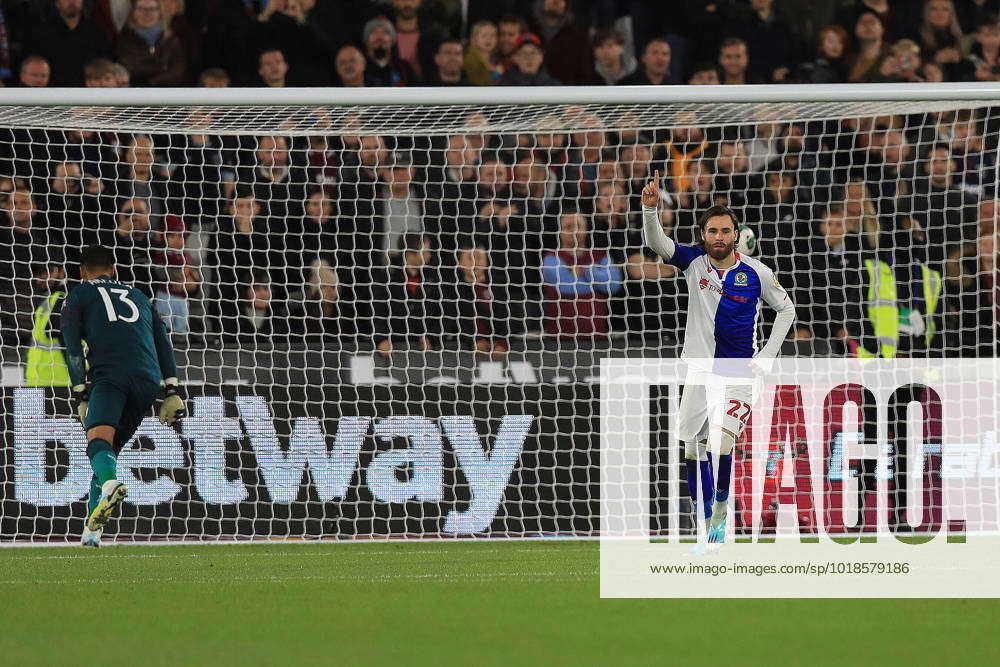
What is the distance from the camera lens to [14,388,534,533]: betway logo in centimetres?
853

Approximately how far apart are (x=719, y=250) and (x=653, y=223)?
391mm

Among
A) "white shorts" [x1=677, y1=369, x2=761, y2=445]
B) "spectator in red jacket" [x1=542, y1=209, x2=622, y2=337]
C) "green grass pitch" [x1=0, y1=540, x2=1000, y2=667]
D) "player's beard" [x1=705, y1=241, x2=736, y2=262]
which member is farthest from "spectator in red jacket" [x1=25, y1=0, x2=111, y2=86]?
"white shorts" [x1=677, y1=369, x2=761, y2=445]

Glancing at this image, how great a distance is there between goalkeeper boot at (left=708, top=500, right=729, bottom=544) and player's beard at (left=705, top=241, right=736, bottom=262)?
47.3 inches

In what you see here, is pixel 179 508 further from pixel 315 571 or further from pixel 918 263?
pixel 918 263

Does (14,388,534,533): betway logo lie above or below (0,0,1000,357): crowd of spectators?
below

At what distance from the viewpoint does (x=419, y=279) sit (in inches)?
358

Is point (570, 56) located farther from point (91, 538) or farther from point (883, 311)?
point (91, 538)

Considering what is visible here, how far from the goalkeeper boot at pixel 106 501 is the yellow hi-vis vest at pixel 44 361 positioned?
161cm

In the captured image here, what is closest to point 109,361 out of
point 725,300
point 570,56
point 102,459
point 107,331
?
point 107,331

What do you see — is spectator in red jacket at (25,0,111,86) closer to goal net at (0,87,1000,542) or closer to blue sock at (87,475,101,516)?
goal net at (0,87,1000,542)

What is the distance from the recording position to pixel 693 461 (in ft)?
23.6

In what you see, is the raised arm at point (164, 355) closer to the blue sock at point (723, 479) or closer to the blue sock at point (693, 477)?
the blue sock at point (693, 477)

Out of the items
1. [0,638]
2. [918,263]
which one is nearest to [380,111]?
[918,263]
